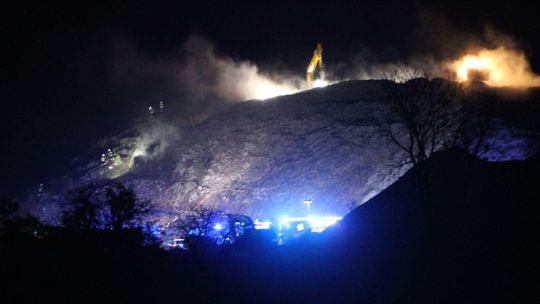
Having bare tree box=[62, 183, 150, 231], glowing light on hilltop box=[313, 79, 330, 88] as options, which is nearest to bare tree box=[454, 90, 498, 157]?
bare tree box=[62, 183, 150, 231]

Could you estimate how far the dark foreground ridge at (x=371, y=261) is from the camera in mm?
16859

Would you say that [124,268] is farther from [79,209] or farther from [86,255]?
[79,209]

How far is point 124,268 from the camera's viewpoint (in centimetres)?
2292

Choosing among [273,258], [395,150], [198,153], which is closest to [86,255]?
[273,258]

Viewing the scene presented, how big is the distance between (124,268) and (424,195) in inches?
799

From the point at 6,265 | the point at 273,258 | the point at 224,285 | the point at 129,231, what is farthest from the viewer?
the point at 129,231

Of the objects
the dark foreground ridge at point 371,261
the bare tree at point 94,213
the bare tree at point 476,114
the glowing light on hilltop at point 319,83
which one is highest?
the glowing light on hilltop at point 319,83

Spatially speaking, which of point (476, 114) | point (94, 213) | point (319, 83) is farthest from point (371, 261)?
point (319, 83)

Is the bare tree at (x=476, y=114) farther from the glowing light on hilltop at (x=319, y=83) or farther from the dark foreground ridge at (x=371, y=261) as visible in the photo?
the glowing light on hilltop at (x=319, y=83)

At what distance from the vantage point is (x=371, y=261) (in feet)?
69.4

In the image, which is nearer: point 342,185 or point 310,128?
point 342,185

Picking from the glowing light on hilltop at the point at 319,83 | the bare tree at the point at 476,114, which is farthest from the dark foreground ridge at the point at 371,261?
the glowing light on hilltop at the point at 319,83

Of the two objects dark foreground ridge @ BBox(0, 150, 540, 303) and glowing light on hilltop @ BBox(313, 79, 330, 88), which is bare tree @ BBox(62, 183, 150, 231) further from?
glowing light on hilltop @ BBox(313, 79, 330, 88)

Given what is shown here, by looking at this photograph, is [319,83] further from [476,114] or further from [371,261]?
[371,261]
